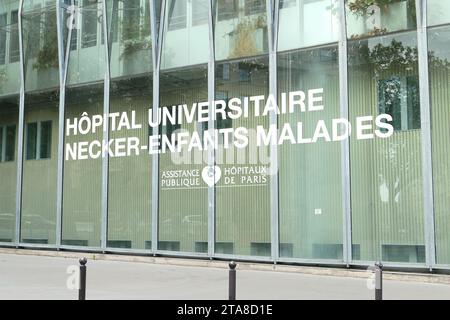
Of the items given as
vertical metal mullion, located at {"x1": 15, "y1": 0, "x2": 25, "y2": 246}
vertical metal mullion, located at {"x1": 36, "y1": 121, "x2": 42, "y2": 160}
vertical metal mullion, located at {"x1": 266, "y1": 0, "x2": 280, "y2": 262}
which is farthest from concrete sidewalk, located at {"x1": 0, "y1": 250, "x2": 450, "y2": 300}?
vertical metal mullion, located at {"x1": 36, "y1": 121, "x2": 42, "y2": 160}

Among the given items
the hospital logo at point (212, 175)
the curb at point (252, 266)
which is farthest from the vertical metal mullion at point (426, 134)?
the hospital logo at point (212, 175)

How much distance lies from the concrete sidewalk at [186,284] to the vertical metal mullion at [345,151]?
802 millimetres

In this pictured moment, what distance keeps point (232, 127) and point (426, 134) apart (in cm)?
499

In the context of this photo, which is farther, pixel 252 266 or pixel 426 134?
pixel 252 266

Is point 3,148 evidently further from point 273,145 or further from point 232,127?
point 273,145

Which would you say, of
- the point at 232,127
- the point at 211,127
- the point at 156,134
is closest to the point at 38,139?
the point at 156,134

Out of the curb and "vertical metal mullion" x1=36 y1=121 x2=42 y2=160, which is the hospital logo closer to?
the curb

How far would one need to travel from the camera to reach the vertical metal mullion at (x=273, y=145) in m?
15.4

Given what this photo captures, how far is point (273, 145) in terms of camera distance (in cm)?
1570

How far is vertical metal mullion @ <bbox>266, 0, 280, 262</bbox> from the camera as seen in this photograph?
15383 mm

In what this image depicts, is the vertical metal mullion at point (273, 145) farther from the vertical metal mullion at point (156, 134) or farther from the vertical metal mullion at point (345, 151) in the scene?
the vertical metal mullion at point (156, 134)

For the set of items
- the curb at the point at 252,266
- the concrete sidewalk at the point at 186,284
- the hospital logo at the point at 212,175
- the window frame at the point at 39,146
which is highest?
the window frame at the point at 39,146
